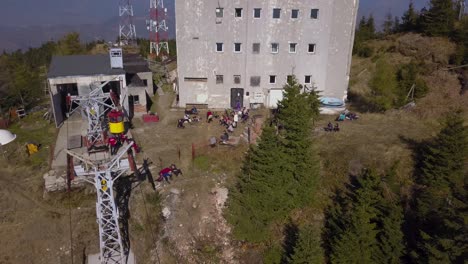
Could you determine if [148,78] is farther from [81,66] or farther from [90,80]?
[90,80]

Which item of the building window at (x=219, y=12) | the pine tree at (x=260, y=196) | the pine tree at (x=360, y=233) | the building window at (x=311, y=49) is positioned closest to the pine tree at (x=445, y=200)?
the pine tree at (x=360, y=233)

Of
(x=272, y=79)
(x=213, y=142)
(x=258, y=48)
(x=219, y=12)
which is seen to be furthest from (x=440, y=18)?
(x=213, y=142)

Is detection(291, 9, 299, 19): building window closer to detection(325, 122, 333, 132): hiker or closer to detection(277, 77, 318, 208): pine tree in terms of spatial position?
detection(325, 122, 333, 132): hiker

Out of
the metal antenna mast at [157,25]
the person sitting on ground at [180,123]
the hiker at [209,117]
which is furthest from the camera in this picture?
the metal antenna mast at [157,25]

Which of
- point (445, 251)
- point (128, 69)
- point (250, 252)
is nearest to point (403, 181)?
point (445, 251)

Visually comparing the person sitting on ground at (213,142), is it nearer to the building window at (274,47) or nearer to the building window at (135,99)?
the building window at (135,99)
